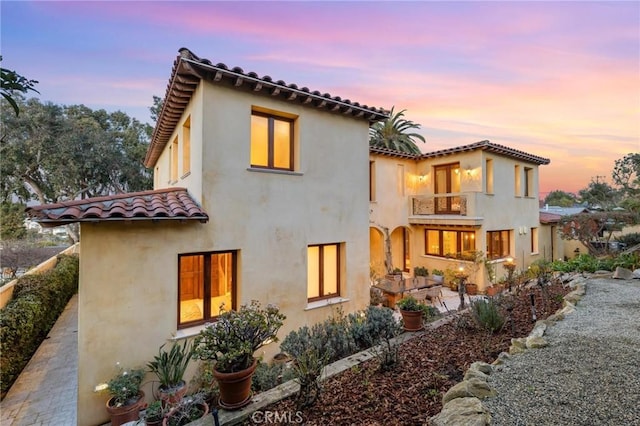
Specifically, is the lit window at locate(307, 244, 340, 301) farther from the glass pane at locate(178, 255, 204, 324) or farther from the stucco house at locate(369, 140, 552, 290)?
the stucco house at locate(369, 140, 552, 290)

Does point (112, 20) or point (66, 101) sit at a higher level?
point (66, 101)

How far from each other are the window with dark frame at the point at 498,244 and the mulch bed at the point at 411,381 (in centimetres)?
1050

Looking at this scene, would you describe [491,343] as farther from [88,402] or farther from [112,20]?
[112,20]

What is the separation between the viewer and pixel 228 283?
7500 mm

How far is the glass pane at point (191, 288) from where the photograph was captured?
689cm

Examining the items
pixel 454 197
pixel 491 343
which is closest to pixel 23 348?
pixel 491 343

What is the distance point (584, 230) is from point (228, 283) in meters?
17.8

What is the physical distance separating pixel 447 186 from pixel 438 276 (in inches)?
223

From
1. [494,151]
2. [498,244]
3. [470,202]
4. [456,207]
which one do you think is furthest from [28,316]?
[498,244]

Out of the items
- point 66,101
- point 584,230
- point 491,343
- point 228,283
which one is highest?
point 66,101

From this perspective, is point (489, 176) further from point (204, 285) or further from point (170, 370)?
point (170, 370)

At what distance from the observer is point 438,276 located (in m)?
15.5

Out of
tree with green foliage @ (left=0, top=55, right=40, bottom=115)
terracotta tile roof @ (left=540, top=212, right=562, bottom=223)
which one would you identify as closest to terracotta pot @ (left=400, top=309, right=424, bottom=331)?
tree with green foliage @ (left=0, top=55, right=40, bottom=115)

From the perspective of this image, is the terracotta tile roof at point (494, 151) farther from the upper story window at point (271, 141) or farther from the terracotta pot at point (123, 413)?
the terracotta pot at point (123, 413)
